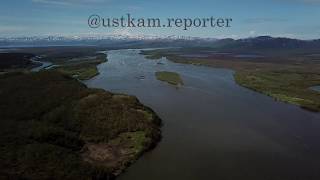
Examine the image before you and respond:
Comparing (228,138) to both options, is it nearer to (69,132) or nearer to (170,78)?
(69,132)

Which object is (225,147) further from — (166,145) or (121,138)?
(121,138)

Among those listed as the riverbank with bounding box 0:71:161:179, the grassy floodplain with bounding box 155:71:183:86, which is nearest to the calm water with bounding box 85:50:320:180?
the riverbank with bounding box 0:71:161:179

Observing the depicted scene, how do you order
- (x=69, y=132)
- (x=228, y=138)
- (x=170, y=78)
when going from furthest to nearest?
(x=170, y=78) → (x=228, y=138) → (x=69, y=132)

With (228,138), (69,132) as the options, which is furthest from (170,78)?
(69,132)

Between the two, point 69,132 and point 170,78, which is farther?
point 170,78

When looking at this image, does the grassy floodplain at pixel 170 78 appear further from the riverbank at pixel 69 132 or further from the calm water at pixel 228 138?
the riverbank at pixel 69 132

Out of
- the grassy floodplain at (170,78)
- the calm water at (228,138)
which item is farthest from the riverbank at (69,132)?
the grassy floodplain at (170,78)

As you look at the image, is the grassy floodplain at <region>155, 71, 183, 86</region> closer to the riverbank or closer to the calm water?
the calm water

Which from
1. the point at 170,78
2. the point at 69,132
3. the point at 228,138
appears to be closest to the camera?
the point at 69,132
